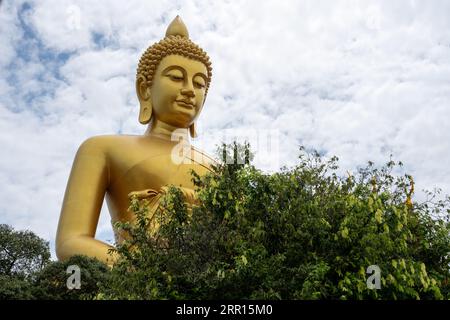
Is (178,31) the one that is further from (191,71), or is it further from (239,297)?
(239,297)

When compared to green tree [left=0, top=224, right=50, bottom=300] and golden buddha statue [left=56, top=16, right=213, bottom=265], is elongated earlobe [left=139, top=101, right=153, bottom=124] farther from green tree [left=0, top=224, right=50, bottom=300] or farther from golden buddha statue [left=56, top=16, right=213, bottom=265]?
green tree [left=0, top=224, right=50, bottom=300]

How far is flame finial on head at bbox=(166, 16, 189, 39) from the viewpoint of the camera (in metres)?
13.8

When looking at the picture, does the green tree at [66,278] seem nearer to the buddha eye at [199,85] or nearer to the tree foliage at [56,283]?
the tree foliage at [56,283]

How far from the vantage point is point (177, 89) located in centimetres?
1279

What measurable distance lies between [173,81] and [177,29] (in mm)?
1606

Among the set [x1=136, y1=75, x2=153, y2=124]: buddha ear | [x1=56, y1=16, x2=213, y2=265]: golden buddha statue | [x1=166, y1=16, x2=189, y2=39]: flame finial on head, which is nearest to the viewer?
[x1=56, y1=16, x2=213, y2=265]: golden buddha statue

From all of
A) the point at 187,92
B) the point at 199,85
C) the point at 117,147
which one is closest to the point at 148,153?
the point at 117,147

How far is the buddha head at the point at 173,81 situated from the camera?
42.1 ft

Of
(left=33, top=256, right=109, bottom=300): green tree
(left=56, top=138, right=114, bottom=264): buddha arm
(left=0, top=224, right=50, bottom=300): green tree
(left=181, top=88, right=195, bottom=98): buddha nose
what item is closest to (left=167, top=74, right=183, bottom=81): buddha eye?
(left=181, top=88, right=195, bottom=98): buddha nose

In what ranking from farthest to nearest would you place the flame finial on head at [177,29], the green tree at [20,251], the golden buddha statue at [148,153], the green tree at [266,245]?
the green tree at [20,251] < the flame finial on head at [177,29] < the golden buddha statue at [148,153] < the green tree at [266,245]

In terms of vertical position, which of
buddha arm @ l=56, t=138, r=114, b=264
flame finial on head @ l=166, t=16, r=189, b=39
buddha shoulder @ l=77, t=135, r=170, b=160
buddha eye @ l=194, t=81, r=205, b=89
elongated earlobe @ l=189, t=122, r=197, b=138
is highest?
flame finial on head @ l=166, t=16, r=189, b=39

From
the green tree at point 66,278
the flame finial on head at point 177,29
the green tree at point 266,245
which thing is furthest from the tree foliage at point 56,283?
the flame finial on head at point 177,29

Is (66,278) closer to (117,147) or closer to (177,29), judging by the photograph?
(117,147)

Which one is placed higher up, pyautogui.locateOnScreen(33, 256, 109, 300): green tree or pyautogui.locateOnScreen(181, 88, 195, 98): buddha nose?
pyautogui.locateOnScreen(181, 88, 195, 98): buddha nose
